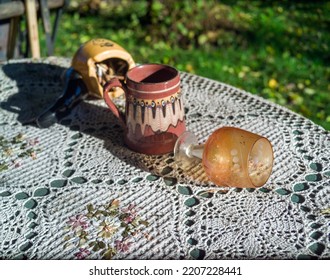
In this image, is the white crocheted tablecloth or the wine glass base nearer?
the white crocheted tablecloth

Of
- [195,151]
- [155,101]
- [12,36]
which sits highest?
[155,101]

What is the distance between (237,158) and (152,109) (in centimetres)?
25

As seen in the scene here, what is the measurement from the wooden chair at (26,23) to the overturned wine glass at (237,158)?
1.17 meters

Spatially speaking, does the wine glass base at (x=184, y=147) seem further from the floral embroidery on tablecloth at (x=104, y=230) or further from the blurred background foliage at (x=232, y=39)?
the blurred background foliage at (x=232, y=39)

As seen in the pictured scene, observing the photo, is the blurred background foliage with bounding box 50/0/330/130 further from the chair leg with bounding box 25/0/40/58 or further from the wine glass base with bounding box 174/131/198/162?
the wine glass base with bounding box 174/131/198/162

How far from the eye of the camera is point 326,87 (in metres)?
2.91

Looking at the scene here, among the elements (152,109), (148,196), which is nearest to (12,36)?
(152,109)

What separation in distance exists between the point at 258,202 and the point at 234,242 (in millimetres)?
138

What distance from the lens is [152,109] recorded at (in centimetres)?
122

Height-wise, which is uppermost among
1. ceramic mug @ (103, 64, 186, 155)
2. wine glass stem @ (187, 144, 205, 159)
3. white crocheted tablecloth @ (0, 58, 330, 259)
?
ceramic mug @ (103, 64, 186, 155)

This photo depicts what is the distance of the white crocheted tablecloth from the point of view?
3.28 ft

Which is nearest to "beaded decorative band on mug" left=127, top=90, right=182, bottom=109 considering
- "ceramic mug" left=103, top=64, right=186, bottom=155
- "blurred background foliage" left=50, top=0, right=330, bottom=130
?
"ceramic mug" left=103, top=64, right=186, bottom=155

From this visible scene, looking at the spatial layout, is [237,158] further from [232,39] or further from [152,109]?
[232,39]
